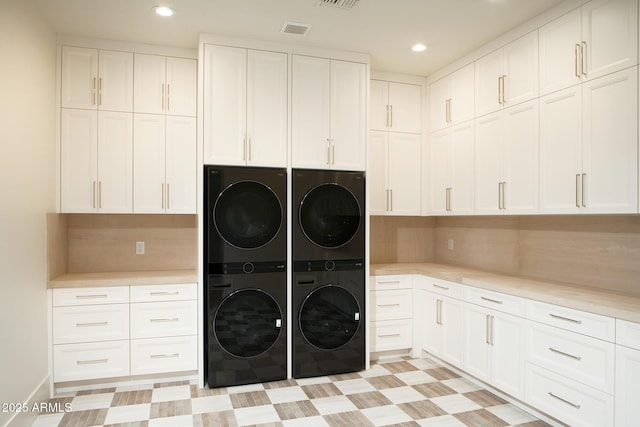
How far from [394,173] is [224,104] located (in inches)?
68.6

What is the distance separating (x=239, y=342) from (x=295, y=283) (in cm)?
62

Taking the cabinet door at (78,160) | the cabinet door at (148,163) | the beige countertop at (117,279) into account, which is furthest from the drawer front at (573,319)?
the cabinet door at (78,160)

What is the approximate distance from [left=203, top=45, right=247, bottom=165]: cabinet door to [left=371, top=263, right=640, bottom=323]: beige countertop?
1645mm

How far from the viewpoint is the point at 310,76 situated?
350cm

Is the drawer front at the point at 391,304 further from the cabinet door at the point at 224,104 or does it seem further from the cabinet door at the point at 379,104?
the cabinet door at the point at 224,104

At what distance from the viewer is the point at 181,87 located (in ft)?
11.9

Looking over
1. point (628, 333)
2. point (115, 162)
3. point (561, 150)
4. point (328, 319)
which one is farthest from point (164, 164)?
point (628, 333)

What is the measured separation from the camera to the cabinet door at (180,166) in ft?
11.7

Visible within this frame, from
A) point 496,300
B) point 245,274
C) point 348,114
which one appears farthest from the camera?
point 348,114

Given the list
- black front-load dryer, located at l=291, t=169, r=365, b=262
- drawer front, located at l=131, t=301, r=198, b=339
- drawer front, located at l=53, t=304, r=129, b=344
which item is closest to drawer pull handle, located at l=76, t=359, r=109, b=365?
drawer front, located at l=53, t=304, r=129, b=344

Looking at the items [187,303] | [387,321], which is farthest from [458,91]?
[187,303]

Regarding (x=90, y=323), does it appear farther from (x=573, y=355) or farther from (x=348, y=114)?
(x=573, y=355)

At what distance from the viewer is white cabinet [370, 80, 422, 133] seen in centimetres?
408

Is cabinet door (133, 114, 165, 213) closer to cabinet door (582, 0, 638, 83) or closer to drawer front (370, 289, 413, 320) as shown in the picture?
drawer front (370, 289, 413, 320)
